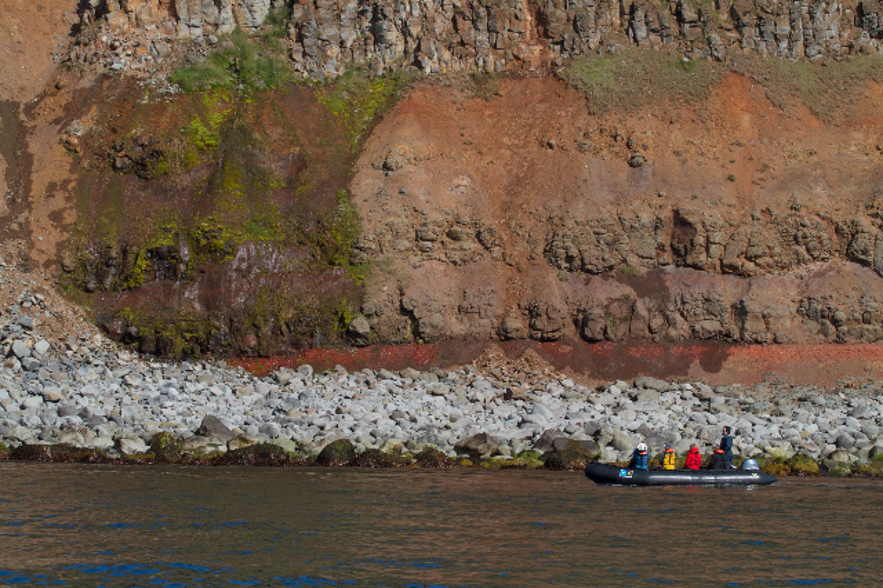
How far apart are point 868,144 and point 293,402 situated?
30.2 meters

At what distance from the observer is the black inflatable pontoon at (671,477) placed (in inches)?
954

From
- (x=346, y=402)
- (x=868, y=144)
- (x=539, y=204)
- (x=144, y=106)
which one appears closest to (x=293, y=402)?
(x=346, y=402)

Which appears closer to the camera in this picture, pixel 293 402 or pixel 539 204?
pixel 293 402

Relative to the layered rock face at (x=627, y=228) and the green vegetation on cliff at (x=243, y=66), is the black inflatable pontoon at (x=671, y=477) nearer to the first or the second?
the layered rock face at (x=627, y=228)

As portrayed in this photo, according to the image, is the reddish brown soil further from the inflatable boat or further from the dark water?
the dark water

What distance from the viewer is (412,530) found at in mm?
17953

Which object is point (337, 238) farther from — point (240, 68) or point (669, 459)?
point (669, 459)

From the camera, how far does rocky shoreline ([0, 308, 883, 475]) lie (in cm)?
2680

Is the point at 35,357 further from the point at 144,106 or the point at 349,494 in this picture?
the point at 349,494

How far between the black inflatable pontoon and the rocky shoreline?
7.73 feet

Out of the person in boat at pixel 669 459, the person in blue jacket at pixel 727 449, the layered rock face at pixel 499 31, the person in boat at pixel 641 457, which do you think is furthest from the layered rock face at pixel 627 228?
the person in boat at pixel 641 457

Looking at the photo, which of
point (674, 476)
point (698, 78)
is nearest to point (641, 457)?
point (674, 476)

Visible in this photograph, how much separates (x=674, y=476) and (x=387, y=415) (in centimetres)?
1060

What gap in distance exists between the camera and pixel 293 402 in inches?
1276
